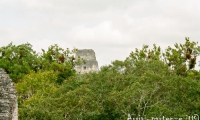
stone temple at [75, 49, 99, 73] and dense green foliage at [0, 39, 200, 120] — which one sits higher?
stone temple at [75, 49, 99, 73]

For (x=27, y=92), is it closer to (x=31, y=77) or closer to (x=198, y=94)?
(x=31, y=77)

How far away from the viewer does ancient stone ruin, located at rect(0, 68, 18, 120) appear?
9961 mm

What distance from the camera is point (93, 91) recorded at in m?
17.6

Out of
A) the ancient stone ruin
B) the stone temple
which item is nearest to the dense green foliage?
the ancient stone ruin

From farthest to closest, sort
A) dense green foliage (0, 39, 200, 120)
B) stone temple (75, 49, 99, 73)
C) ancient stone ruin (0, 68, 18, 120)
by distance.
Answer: stone temple (75, 49, 99, 73)
dense green foliage (0, 39, 200, 120)
ancient stone ruin (0, 68, 18, 120)

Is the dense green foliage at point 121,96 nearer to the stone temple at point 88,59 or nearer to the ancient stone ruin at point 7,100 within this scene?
the ancient stone ruin at point 7,100

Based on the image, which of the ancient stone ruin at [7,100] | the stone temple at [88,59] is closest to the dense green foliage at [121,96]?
the ancient stone ruin at [7,100]

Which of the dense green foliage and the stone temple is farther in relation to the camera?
the stone temple

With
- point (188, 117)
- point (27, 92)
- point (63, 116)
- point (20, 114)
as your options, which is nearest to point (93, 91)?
point (63, 116)

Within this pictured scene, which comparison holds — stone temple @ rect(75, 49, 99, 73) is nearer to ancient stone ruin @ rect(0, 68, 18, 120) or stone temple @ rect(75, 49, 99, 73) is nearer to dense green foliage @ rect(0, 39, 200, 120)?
dense green foliage @ rect(0, 39, 200, 120)

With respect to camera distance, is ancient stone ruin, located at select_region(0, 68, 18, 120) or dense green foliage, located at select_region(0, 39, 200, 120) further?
dense green foliage, located at select_region(0, 39, 200, 120)

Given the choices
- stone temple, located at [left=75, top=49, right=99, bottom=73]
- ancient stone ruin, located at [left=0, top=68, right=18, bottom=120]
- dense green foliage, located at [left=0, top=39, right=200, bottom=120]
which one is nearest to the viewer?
ancient stone ruin, located at [left=0, top=68, right=18, bottom=120]

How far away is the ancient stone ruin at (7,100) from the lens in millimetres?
9961

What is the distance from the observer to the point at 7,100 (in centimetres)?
1012
